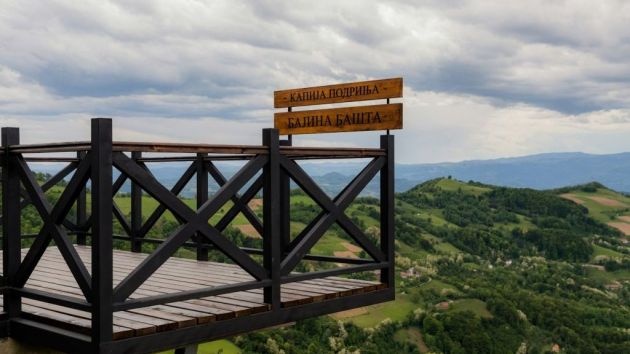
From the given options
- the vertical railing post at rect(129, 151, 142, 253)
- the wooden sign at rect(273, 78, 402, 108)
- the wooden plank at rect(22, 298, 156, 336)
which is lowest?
the wooden plank at rect(22, 298, 156, 336)

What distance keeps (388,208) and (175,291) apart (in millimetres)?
2679

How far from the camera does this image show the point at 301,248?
302 inches

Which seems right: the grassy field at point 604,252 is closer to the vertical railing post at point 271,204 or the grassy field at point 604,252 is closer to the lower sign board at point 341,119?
the lower sign board at point 341,119

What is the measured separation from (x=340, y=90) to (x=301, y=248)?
8.69ft

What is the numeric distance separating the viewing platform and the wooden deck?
0.01m

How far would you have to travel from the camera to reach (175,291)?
790cm

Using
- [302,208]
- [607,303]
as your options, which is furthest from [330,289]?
[607,303]

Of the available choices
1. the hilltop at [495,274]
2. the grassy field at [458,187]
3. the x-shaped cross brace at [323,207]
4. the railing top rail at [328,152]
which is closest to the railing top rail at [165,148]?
the railing top rail at [328,152]

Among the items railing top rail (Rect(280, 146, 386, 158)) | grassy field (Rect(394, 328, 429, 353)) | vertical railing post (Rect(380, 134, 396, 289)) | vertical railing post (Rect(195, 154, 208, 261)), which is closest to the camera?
railing top rail (Rect(280, 146, 386, 158))

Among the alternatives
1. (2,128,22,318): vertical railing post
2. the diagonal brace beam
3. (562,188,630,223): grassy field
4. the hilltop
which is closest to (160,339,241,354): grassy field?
the hilltop

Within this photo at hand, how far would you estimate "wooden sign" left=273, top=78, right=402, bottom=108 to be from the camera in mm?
9070

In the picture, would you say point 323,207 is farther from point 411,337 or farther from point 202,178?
point 411,337

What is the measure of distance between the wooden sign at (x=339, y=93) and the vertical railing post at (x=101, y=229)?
13.2 ft

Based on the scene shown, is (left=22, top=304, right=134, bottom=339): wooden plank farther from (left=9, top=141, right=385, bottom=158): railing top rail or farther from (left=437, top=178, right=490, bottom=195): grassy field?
(left=437, top=178, right=490, bottom=195): grassy field
